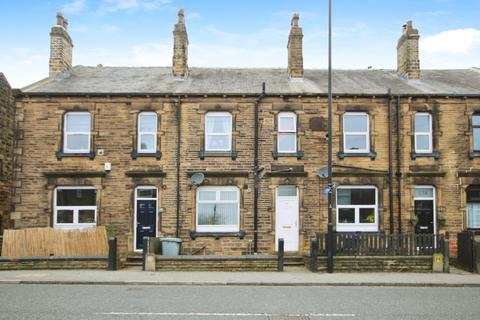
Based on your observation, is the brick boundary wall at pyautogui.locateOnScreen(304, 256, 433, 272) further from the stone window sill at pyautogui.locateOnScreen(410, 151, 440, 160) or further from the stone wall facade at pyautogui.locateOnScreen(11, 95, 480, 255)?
the stone window sill at pyautogui.locateOnScreen(410, 151, 440, 160)

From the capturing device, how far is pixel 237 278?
13594mm

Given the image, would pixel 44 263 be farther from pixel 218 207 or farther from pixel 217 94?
pixel 217 94

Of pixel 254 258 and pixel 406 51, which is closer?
pixel 254 258

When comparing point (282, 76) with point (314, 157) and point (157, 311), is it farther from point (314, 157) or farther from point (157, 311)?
point (157, 311)

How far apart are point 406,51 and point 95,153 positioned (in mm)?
14791

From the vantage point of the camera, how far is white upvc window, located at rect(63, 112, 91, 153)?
1934 cm

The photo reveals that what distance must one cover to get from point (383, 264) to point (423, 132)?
23.5 ft

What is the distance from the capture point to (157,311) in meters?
9.12

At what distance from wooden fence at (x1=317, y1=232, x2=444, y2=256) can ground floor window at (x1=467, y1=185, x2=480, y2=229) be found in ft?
16.1

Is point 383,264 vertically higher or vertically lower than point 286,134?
lower

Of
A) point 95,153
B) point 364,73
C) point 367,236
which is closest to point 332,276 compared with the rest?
point 367,236

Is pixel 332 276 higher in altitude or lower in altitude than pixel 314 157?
lower

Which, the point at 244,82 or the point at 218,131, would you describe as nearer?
the point at 218,131

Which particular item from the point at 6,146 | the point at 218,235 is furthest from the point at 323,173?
the point at 6,146
